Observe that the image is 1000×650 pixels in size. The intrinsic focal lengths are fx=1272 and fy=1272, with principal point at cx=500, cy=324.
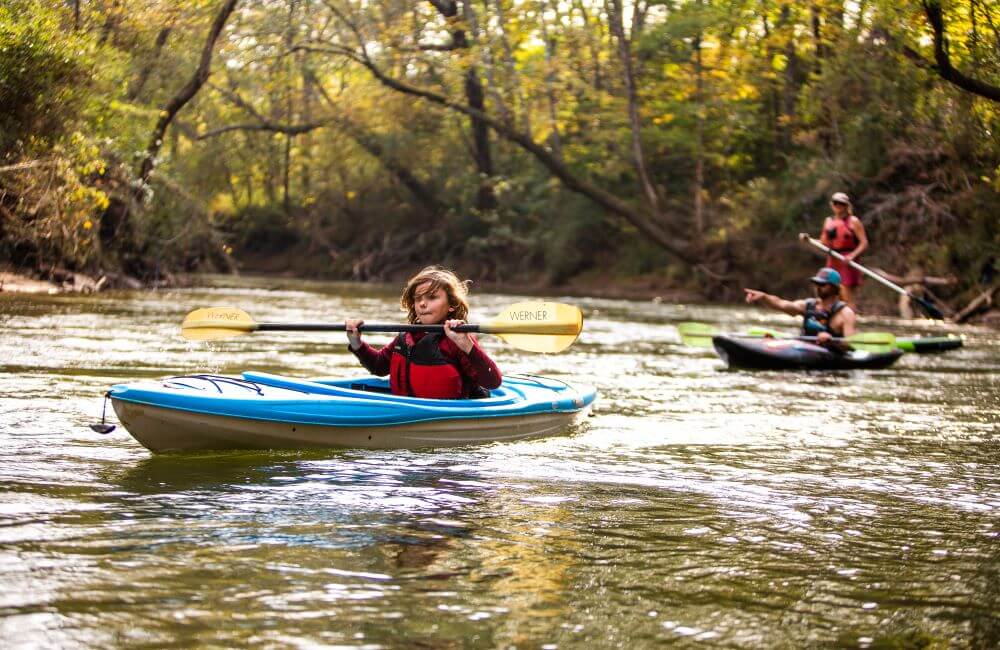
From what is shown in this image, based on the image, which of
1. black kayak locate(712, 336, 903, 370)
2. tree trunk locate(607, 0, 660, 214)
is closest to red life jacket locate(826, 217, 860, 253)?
black kayak locate(712, 336, 903, 370)

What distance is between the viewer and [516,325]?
6062 mm

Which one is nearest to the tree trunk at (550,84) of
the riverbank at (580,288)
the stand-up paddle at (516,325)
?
the riverbank at (580,288)

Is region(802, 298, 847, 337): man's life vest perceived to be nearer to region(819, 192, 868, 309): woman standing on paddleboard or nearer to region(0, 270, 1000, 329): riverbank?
region(819, 192, 868, 309): woman standing on paddleboard

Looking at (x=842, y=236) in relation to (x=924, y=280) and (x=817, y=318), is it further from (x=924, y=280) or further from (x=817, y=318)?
(x=924, y=280)

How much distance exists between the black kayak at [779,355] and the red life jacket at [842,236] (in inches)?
88.6

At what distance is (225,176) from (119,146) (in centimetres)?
823

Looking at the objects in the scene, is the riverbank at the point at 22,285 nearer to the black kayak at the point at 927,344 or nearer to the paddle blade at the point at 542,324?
the black kayak at the point at 927,344

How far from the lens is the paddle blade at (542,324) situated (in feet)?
19.8

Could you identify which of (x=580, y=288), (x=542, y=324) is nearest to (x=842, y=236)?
(x=542, y=324)

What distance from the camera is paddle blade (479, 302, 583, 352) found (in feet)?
19.8

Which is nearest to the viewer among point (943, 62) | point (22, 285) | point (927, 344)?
point (943, 62)

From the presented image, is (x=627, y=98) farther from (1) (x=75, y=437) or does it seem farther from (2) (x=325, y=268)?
(1) (x=75, y=437)

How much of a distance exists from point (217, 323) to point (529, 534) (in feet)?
9.05

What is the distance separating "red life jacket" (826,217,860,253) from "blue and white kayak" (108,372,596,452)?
6.53 metres
